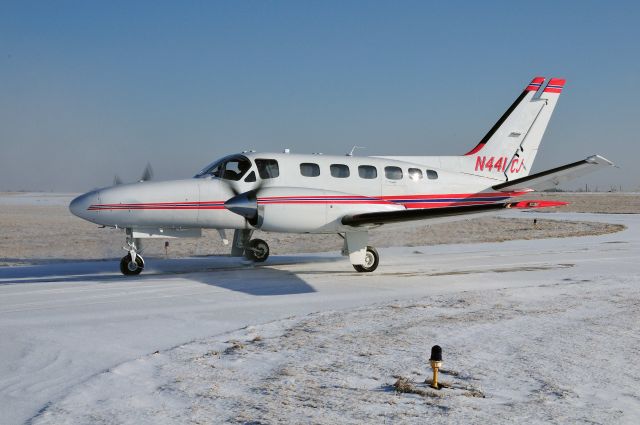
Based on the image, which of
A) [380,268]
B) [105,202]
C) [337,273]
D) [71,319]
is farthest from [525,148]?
[71,319]

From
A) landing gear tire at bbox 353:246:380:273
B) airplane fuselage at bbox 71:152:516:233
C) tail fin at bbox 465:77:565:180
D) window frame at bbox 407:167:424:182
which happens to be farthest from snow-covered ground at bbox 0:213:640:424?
tail fin at bbox 465:77:565:180

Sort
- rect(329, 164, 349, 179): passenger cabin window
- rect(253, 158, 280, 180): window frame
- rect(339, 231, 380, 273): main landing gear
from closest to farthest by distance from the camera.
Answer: rect(339, 231, 380, 273): main landing gear
rect(253, 158, 280, 180): window frame
rect(329, 164, 349, 179): passenger cabin window

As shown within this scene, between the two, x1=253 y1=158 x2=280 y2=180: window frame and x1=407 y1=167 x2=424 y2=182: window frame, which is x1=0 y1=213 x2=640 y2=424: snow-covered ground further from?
x1=407 y1=167 x2=424 y2=182: window frame

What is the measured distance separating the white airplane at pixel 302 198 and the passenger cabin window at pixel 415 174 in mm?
27

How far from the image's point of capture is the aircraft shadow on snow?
12336 mm

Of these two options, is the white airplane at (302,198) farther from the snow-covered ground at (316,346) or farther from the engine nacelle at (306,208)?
the snow-covered ground at (316,346)

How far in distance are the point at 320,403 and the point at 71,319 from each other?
517cm

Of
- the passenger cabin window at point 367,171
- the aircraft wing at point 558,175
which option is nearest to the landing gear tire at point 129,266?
the passenger cabin window at point 367,171

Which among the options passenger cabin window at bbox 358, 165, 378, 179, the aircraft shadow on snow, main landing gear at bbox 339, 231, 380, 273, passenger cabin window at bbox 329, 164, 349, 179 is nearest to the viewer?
the aircraft shadow on snow

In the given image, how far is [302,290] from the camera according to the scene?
38.8 ft

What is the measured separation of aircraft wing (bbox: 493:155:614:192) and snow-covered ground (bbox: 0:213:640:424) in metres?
2.54

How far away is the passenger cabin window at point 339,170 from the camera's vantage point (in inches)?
610

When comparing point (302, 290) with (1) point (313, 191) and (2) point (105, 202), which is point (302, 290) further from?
(2) point (105, 202)

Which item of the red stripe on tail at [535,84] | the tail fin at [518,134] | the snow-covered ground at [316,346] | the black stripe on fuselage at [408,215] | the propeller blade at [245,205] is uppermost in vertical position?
the red stripe on tail at [535,84]
